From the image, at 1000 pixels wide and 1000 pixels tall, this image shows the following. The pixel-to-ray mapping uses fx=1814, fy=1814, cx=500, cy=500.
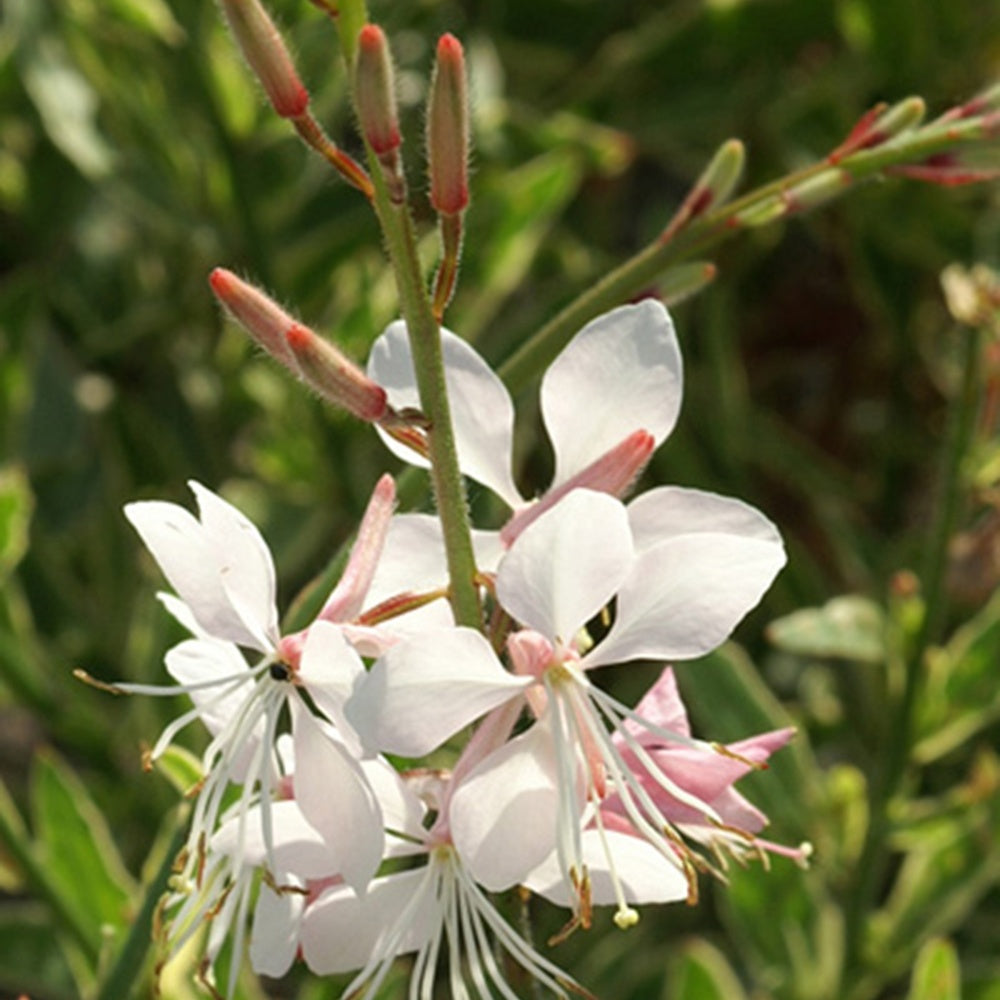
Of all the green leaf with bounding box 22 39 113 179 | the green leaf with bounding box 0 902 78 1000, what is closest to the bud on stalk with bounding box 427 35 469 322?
the green leaf with bounding box 0 902 78 1000

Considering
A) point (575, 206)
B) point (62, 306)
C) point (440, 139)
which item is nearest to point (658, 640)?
point (440, 139)

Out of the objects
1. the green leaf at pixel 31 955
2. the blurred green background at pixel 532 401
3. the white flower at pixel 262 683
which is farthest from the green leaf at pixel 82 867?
the white flower at pixel 262 683

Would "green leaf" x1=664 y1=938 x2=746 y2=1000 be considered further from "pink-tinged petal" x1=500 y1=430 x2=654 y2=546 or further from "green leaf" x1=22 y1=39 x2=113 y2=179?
"green leaf" x1=22 y1=39 x2=113 y2=179

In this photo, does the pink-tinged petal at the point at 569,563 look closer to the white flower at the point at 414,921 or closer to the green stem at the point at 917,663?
the white flower at the point at 414,921

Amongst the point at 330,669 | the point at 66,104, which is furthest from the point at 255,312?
the point at 66,104

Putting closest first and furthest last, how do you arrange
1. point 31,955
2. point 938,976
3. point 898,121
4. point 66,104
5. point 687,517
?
point 687,517 < point 898,121 < point 938,976 < point 31,955 < point 66,104

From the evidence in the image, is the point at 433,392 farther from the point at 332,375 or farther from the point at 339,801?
the point at 339,801

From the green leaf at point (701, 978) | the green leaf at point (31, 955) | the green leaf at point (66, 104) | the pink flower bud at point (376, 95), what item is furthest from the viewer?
the green leaf at point (66, 104)
